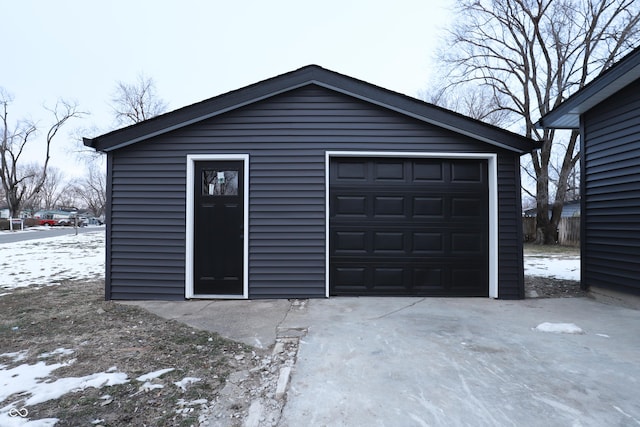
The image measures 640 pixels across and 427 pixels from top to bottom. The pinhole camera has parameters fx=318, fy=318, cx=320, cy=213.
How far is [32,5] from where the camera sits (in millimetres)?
9562

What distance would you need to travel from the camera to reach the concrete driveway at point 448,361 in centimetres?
207

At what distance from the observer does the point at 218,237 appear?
512 centimetres

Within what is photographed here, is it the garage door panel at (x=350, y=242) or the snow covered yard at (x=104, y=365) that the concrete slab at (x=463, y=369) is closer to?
the snow covered yard at (x=104, y=365)

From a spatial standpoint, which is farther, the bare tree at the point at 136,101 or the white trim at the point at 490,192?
the bare tree at the point at 136,101

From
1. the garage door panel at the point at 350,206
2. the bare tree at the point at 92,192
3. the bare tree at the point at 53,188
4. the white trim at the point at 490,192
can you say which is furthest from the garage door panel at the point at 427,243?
the bare tree at the point at 53,188

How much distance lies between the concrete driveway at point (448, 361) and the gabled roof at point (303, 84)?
2569 mm

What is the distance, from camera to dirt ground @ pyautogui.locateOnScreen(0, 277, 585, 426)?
2.10 meters

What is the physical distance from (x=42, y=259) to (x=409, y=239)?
11.2 metres

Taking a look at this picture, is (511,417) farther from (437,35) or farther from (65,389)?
(437,35)

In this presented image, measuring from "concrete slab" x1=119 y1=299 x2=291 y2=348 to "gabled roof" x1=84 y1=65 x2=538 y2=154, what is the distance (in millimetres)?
2648

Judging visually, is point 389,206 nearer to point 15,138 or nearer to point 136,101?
point 136,101

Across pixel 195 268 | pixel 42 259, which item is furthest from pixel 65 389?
pixel 42 259

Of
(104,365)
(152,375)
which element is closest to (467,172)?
(152,375)

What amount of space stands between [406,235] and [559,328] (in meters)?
2.24
